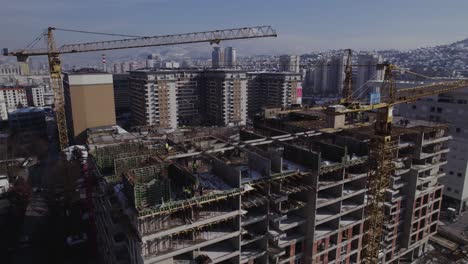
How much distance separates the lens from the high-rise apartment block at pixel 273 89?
343 ft

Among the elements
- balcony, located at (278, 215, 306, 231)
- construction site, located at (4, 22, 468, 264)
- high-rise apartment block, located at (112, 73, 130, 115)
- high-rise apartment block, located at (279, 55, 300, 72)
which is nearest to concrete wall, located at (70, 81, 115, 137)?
high-rise apartment block, located at (112, 73, 130, 115)

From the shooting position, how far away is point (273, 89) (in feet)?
354

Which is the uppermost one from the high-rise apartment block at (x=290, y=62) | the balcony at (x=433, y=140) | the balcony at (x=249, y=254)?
the high-rise apartment block at (x=290, y=62)

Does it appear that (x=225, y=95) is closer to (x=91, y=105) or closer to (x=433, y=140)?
(x=91, y=105)

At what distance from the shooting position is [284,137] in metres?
27.2

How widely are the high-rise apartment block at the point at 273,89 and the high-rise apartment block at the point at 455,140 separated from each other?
5367 cm

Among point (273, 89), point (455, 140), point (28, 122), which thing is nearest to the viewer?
point (455, 140)

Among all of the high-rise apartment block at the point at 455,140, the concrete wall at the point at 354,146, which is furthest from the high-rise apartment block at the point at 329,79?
the concrete wall at the point at 354,146

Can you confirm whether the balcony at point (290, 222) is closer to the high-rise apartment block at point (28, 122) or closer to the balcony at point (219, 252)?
the balcony at point (219, 252)

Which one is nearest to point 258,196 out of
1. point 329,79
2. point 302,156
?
point 302,156

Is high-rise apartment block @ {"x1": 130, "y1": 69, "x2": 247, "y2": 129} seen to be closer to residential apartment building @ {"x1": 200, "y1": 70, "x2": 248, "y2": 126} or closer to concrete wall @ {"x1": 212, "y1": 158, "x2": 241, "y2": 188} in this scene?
residential apartment building @ {"x1": 200, "y1": 70, "x2": 248, "y2": 126}

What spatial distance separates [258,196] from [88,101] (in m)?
67.5

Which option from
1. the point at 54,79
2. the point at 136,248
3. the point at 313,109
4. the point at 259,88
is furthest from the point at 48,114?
the point at 136,248

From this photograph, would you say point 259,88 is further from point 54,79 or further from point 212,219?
point 212,219
